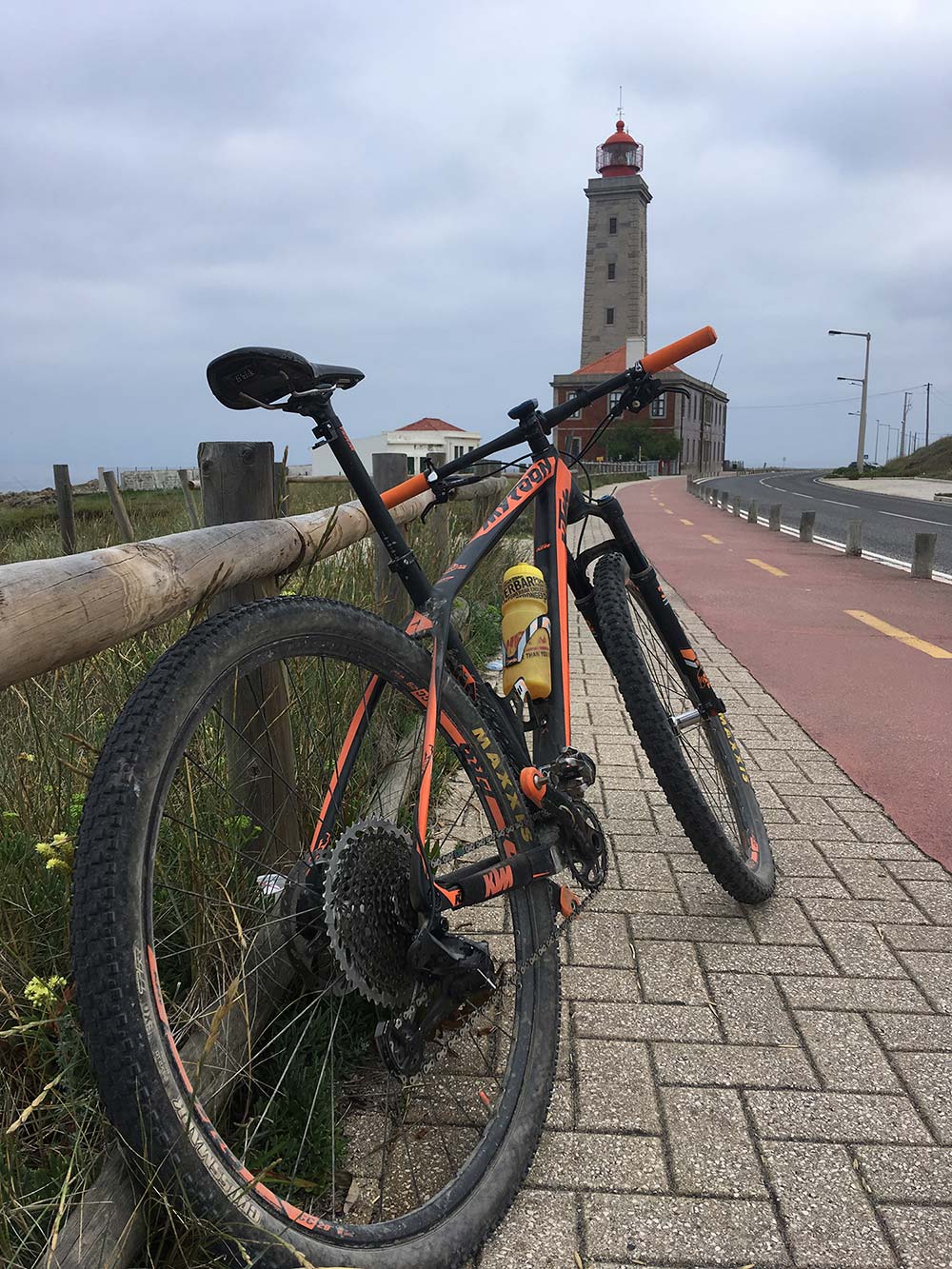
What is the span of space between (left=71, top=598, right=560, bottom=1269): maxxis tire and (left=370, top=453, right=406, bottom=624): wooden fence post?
108 inches

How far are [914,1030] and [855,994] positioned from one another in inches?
7.8

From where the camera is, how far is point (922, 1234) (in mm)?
1938

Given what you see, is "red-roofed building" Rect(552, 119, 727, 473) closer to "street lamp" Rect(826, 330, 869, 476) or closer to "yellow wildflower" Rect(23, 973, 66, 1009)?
"street lamp" Rect(826, 330, 869, 476)

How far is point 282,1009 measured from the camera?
6.79ft

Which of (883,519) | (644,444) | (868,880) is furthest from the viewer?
(644,444)

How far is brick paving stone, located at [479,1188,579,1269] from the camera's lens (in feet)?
6.19

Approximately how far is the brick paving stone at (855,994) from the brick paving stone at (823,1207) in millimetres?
613

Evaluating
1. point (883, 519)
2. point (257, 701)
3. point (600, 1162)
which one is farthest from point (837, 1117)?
point (883, 519)

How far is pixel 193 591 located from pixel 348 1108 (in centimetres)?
122

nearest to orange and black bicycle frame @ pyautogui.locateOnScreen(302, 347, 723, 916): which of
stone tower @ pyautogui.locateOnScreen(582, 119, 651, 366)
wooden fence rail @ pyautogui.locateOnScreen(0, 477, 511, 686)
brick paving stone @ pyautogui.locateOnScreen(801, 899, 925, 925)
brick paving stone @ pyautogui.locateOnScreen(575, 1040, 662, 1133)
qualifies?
wooden fence rail @ pyautogui.locateOnScreen(0, 477, 511, 686)

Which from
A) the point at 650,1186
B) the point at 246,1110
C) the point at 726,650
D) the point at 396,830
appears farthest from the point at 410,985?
the point at 726,650

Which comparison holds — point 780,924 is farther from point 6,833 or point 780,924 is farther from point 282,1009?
point 6,833

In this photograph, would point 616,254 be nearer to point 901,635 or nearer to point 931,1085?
point 901,635

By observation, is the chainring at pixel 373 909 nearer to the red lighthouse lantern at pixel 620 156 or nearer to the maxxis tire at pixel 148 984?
the maxxis tire at pixel 148 984
